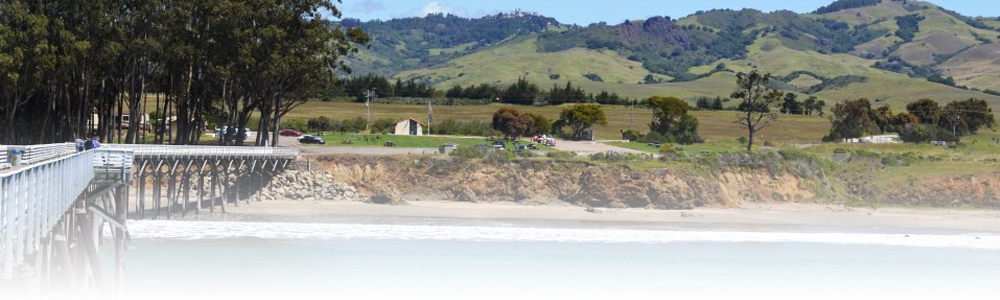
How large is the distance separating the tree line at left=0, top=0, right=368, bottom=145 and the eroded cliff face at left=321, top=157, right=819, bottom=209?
683 cm

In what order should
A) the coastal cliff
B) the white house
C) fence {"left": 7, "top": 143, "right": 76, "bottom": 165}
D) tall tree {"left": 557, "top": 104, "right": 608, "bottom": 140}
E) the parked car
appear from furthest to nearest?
tall tree {"left": 557, "top": 104, "right": 608, "bottom": 140}, the white house, the parked car, the coastal cliff, fence {"left": 7, "top": 143, "right": 76, "bottom": 165}

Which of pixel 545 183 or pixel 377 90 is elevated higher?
pixel 377 90

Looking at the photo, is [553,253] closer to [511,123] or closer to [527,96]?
[511,123]

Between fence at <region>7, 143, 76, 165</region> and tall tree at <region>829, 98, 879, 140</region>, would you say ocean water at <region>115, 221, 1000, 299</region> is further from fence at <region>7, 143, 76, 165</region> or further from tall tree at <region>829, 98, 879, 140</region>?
tall tree at <region>829, 98, 879, 140</region>

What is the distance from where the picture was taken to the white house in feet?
355

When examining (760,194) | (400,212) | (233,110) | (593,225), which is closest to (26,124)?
(233,110)

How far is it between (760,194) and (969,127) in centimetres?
7141

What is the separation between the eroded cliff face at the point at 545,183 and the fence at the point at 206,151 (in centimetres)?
380

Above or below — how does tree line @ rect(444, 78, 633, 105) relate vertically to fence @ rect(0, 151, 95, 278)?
above

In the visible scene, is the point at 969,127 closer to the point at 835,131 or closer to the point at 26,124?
the point at 835,131

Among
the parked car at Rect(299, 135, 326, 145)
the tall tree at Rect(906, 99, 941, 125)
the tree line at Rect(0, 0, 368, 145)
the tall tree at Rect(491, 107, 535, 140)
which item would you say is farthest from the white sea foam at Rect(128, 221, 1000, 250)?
the tall tree at Rect(906, 99, 941, 125)

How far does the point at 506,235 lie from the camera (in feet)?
156

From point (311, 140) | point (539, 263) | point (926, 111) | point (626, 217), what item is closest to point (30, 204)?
point (539, 263)

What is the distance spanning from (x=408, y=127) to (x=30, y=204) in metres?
93.1
